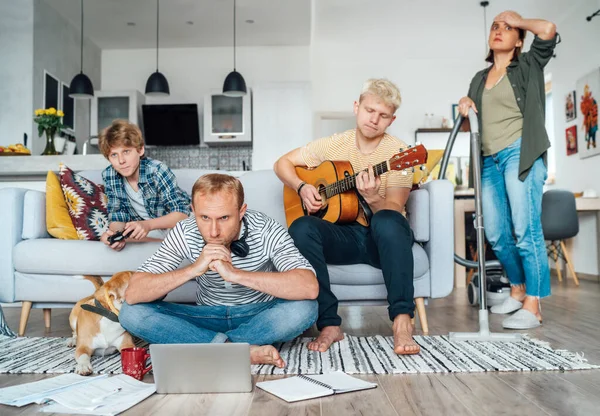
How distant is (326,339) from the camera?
198 cm

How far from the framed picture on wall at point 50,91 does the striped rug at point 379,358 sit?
431cm

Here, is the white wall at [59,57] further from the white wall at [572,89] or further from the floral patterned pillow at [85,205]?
the white wall at [572,89]

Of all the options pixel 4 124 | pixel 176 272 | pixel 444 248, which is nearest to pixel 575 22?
pixel 444 248

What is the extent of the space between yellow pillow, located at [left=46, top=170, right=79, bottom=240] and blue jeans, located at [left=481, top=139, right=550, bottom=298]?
2.05 m

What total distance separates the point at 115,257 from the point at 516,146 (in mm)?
1934

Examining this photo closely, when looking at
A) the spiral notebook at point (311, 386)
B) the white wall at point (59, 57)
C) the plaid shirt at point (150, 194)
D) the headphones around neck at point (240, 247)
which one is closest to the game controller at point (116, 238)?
the plaid shirt at point (150, 194)

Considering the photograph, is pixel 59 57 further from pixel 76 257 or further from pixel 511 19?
pixel 511 19

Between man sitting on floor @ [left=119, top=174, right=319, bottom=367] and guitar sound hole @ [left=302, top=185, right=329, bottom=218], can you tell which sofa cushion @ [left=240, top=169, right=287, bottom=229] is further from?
man sitting on floor @ [left=119, top=174, right=319, bottom=367]

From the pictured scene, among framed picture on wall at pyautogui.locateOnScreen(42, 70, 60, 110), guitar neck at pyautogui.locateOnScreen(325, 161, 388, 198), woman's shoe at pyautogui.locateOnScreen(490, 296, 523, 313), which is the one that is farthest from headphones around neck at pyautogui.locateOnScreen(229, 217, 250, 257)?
framed picture on wall at pyautogui.locateOnScreen(42, 70, 60, 110)

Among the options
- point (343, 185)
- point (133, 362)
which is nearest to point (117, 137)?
point (343, 185)

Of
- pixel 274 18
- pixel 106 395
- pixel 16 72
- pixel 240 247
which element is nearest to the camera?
pixel 106 395

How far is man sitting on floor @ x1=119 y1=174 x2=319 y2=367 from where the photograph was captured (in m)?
1.58

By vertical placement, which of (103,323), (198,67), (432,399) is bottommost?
(432,399)

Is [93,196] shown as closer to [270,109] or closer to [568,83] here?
[270,109]
